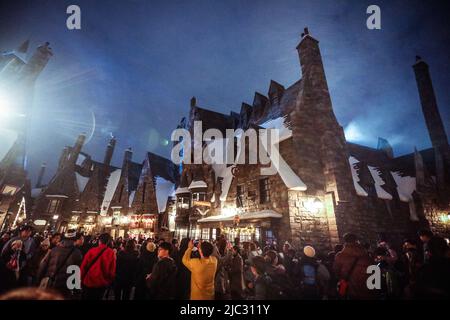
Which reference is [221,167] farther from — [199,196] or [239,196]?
[239,196]

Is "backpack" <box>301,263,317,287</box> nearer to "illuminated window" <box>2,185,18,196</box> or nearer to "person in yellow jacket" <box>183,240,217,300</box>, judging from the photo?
"person in yellow jacket" <box>183,240,217,300</box>

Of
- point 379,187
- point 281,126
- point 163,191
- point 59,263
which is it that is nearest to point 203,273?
point 59,263

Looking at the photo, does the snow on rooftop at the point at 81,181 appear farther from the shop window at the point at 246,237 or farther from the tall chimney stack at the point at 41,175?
the shop window at the point at 246,237

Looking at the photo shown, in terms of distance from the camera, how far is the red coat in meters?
4.72

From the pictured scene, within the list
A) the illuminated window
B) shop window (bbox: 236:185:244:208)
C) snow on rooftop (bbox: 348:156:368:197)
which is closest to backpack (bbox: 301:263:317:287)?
snow on rooftop (bbox: 348:156:368:197)

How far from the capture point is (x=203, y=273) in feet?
13.5

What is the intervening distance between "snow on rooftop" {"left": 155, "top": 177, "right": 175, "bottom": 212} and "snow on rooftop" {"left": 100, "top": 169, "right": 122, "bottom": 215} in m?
11.9

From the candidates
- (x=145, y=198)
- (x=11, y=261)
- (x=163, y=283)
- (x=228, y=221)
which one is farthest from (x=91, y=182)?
(x=163, y=283)

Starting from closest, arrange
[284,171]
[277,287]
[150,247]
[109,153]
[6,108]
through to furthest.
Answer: [277,287], [150,247], [284,171], [6,108], [109,153]

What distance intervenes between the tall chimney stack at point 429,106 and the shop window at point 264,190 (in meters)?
18.0

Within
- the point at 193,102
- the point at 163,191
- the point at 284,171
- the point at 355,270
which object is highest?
the point at 193,102

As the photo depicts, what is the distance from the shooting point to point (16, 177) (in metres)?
17.7

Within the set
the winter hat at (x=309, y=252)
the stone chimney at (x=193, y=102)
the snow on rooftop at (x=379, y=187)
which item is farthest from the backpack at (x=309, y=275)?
the stone chimney at (x=193, y=102)

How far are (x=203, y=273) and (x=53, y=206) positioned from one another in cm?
3521
